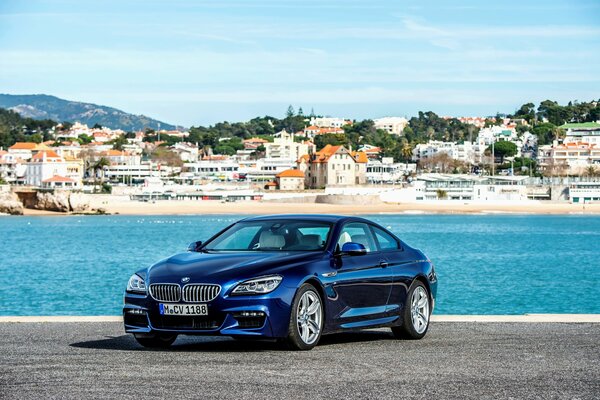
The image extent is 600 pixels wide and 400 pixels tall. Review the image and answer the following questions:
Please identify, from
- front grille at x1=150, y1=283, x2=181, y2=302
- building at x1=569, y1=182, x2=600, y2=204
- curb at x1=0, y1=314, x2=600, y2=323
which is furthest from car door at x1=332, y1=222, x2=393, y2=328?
building at x1=569, y1=182, x2=600, y2=204

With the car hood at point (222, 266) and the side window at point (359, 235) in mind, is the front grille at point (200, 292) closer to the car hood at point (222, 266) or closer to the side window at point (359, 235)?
the car hood at point (222, 266)

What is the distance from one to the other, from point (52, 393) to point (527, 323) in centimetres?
723

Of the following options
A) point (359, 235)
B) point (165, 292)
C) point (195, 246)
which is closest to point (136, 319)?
point (165, 292)

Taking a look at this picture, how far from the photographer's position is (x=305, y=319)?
11.5 m

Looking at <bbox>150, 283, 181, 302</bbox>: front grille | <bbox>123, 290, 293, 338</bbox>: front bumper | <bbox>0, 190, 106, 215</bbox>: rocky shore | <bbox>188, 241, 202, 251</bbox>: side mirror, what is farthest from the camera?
<bbox>0, 190, 106, 215</bbox>: rocky shore

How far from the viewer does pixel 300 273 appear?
11469mm

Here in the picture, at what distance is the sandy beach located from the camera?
161000 millimetres

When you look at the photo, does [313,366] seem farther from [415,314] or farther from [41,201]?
[41,201]

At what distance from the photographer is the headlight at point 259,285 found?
1121 centimetres

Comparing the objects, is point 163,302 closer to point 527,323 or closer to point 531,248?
point 527,323

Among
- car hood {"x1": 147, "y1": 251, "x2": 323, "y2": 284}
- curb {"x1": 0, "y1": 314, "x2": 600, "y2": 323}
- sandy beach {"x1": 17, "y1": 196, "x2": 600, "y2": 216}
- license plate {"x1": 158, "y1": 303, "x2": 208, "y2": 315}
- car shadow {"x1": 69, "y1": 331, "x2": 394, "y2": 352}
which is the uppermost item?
car hood {"x1": 147, "y1": 251, "x2": 323, "y2": 284}

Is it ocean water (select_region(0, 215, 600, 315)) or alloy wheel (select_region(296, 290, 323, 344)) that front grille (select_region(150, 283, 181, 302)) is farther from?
ocean water (select_region(0, 215, 600, 315))

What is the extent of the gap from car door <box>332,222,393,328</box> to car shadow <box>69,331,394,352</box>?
41 cm

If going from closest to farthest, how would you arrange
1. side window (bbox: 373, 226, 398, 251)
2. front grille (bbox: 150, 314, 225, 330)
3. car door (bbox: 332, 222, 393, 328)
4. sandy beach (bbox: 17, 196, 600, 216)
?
1. front grille (bbox: 150, 314, 225, 330)
2. car door (bbox: 332, 222, 393, 328)
3. side window (bbox: 373, 226, 398, 251)
4. sandy beach (bbox: 17, 196, 600, 216)
